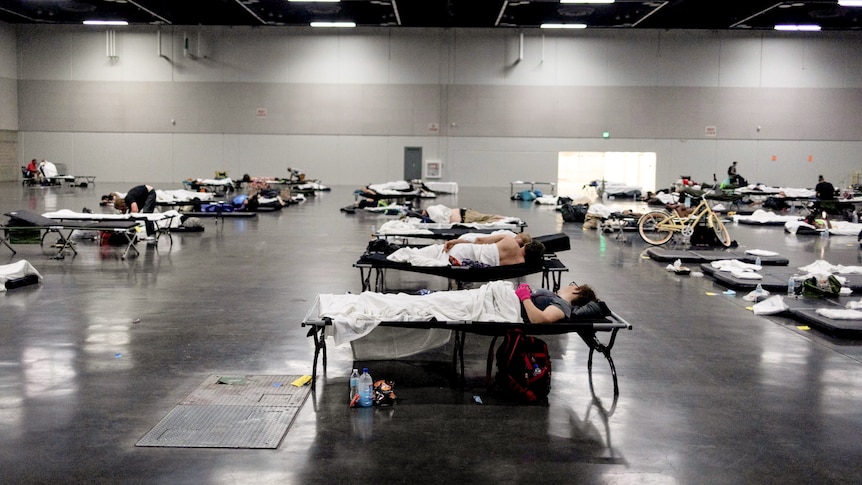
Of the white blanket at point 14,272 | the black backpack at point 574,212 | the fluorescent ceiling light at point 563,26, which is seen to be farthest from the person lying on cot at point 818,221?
the fluorescent ceiling light at point 563,26

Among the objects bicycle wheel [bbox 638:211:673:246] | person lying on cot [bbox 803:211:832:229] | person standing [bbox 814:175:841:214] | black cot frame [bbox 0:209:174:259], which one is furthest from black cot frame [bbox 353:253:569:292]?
person standing [bbox 814:175:841:214]

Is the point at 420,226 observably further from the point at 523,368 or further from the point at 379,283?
the point at 523,368

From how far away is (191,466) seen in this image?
162 inches

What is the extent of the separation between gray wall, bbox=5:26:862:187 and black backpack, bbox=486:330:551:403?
101 ft

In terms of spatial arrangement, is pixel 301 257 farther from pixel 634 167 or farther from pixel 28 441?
pixel 634 167

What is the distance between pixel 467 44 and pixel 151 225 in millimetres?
24587

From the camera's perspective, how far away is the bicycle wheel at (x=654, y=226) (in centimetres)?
1468

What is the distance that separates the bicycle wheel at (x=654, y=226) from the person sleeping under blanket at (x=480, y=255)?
664 cm

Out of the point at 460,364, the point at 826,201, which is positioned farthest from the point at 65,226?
the point at 826,201

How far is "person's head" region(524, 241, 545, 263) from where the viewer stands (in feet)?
28.0

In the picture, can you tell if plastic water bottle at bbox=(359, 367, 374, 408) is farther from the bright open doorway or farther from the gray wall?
the gray wall

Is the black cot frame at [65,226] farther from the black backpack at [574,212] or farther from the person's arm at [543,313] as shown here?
the black backpack at [574,212]

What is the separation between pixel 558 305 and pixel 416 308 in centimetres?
112

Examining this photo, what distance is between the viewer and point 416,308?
19.7 ft
